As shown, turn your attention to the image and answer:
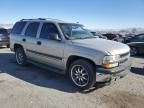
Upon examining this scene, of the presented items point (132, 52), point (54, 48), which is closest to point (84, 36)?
point (54, 48)

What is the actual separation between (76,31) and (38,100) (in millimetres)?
2835

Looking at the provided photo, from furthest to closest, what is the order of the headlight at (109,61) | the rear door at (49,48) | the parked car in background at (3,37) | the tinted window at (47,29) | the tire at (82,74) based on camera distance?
the parked car in background at (3,37)
the tinted window at (47,29)
the rear door at (49,48)
the tire at (82,74)
the headlight at (109,61)

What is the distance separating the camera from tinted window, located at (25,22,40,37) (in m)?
7.49

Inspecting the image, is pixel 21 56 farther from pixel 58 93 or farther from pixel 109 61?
pixel 109 61

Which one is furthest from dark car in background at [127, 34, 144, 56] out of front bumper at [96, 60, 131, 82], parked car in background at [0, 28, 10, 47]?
parked car in background at [0, 28, 10, 47]

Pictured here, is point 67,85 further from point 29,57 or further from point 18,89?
point 29,57

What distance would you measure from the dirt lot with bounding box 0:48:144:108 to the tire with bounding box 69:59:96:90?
0.22 meters

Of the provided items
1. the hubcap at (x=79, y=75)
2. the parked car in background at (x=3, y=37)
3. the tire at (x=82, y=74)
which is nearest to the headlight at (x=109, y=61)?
the tire at (x=82, y=74)

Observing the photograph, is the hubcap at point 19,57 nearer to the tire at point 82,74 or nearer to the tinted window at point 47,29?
the tinted window at point 47,29

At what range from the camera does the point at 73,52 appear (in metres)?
5.82

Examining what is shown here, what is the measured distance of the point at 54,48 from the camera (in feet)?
21.1

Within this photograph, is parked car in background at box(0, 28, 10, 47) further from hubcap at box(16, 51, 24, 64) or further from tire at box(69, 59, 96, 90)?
tire at box(69, 59, 96, 90)

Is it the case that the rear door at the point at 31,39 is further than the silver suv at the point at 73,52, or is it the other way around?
the rear door at the point at 31,39

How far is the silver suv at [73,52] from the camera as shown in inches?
209
